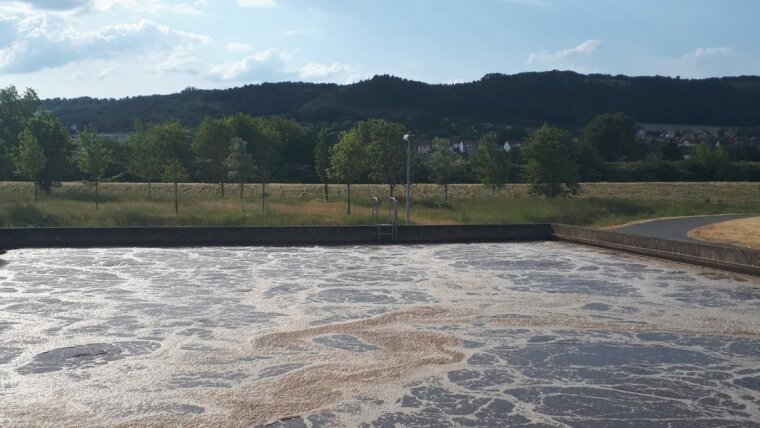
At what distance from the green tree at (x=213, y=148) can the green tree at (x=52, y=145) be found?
26.8 ft

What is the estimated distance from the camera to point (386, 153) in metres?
38.8

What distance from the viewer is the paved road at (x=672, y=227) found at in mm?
28370

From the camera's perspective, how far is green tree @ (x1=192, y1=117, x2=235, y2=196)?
4756cm

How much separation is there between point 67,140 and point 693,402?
130 ft

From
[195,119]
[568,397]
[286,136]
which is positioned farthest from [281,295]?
[195,119]

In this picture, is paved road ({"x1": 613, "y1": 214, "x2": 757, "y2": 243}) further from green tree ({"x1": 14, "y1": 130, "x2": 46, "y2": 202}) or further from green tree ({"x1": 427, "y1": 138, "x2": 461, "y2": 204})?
green tree ({"x1": 14, "y1": 130, "x2": 46, "y2": 202})

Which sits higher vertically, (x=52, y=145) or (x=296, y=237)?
(x=52, y=145)

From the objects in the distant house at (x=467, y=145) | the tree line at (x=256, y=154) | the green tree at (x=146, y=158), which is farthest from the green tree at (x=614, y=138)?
the green tree at (x=146, y=158)

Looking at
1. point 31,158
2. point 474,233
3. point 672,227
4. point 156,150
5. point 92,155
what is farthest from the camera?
point 156,150

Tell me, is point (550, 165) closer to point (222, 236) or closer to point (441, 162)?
point (441, 162)

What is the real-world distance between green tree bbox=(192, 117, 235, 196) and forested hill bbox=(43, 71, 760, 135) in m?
75.4

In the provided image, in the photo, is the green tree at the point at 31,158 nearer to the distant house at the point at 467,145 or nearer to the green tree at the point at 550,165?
the green tree at the point at 550,165

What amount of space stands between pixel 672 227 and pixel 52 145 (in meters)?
31.9

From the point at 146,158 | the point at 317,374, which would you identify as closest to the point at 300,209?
the point at 146,158
